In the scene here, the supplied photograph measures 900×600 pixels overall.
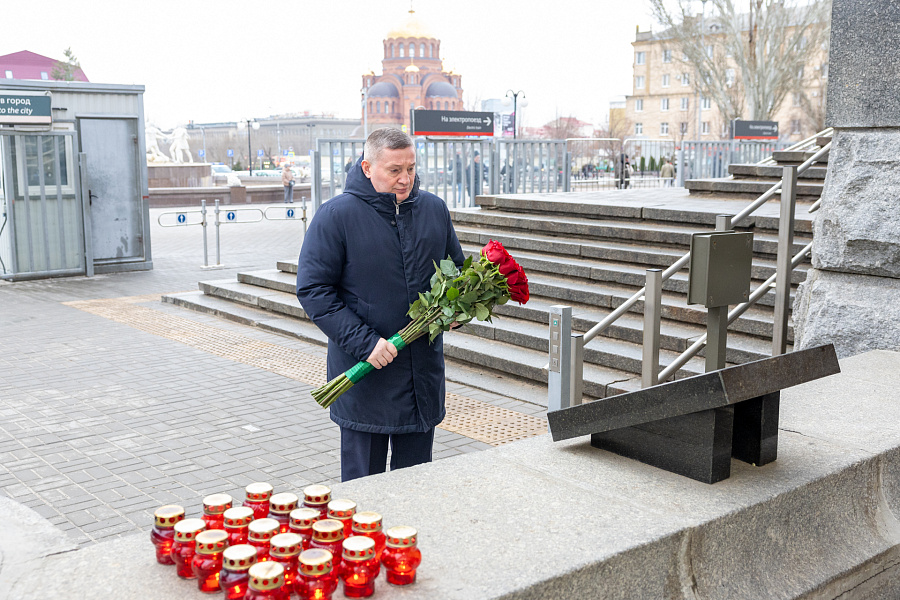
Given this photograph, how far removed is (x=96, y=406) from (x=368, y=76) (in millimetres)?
118718

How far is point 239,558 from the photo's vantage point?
1.87 metres

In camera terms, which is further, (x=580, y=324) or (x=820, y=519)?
(x=580, y=324)

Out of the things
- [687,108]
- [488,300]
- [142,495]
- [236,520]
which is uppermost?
[687,108]

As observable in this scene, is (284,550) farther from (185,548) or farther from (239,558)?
(185,548)

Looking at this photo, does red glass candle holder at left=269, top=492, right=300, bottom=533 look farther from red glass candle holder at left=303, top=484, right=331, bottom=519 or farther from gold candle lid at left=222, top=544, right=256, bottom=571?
gold candle lid at left=222, top=544, right=256, bottom=571

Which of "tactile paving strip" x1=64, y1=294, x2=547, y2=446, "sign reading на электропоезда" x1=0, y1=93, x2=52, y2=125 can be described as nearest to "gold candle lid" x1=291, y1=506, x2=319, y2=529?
"tactile paving strip" x1=64, y1=294, x2=547, y2=446

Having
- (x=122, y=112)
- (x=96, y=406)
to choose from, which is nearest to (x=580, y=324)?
(x=96, y=406)

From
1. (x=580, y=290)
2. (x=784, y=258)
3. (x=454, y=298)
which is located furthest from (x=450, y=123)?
(x=454, y=298)

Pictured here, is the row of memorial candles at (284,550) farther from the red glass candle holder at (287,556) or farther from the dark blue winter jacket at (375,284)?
the dark blue winter jacket at (375,284)

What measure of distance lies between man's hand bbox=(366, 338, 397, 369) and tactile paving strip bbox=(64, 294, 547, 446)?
2.50 m

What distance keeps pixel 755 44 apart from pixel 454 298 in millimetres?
30637

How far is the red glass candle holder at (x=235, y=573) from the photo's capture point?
1.87 m

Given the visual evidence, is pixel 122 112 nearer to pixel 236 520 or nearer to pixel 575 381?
pixel 575 381

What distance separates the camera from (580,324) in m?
7.46
